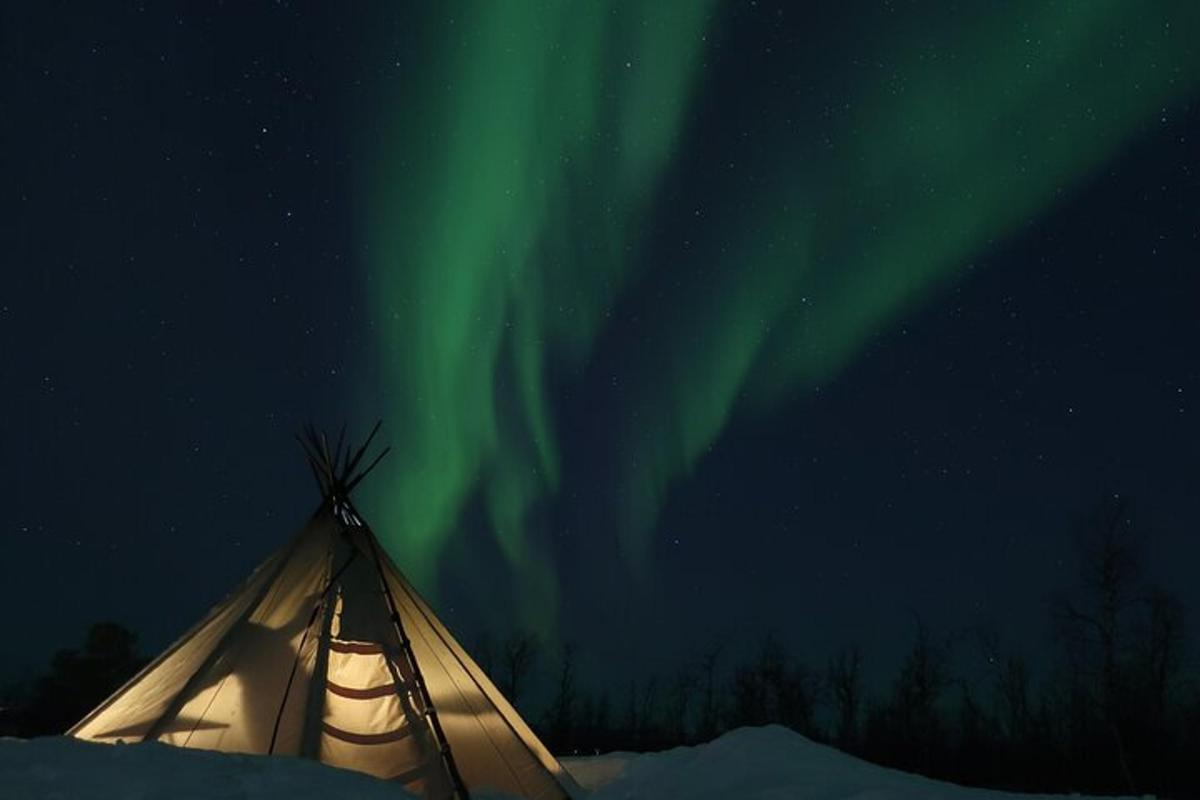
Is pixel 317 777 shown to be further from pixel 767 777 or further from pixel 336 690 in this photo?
pixel 767 777

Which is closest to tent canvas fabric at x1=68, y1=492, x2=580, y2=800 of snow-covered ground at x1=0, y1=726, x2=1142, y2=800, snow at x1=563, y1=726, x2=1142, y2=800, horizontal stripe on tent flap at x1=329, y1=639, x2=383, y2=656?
horizontal stripe on tent flap at x1=329, y1=639, x2=383, y2=656

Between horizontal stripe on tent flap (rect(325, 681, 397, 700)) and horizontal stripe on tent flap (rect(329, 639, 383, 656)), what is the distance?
40 cm

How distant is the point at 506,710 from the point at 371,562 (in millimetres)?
2146

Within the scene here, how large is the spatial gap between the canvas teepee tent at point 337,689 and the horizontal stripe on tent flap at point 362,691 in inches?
0.4

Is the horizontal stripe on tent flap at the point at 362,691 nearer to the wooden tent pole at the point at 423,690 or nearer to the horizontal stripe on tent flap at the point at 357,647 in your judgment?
the wooden tent pole at the point at 423,690

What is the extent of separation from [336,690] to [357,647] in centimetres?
57

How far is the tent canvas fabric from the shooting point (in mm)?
8641

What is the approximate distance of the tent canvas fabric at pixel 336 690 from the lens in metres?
8.64

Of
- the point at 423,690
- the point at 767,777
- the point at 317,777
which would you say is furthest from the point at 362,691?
the point at 767,777

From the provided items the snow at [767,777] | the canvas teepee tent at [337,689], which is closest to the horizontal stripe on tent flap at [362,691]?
the canvas teepee tent at [337,689]

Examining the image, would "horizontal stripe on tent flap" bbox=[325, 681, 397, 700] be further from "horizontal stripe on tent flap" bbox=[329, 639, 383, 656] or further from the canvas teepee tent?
"horizontal stripe on tent flap" bbox=[329, 639, 383, 656]

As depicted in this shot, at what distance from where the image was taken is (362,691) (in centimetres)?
921

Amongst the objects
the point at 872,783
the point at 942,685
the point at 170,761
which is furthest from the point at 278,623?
the point at 942,685

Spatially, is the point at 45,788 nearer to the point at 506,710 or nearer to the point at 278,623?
the point at 278,623
